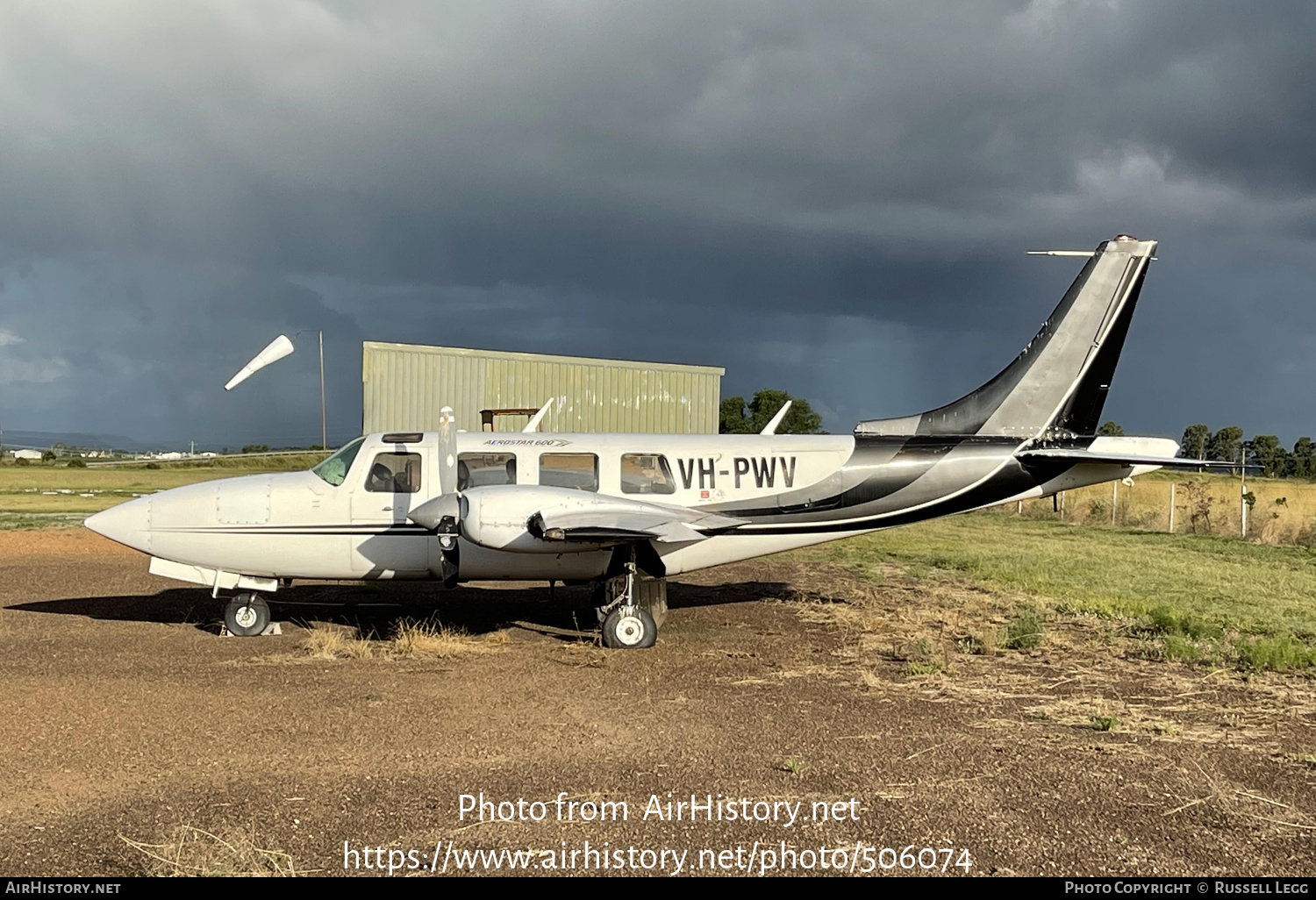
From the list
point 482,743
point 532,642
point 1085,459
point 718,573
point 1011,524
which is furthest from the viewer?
point 1011,524

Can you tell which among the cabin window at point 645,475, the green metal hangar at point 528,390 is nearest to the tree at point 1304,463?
the green metal hangar at point 528,390

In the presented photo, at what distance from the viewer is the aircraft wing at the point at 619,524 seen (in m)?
10.7

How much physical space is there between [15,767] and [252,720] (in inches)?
68.9

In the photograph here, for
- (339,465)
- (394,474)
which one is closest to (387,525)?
(394,474)

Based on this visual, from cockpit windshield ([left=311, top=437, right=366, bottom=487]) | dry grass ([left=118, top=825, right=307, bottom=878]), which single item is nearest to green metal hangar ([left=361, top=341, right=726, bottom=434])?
cockpit windshield ([left=311, top=437, right=366, bottom=487])

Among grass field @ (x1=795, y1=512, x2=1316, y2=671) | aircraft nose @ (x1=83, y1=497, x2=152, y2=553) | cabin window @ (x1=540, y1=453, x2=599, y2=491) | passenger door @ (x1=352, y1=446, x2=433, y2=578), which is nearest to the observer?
grass field @ (x1=795, y1=512, x2=1316, y2=671)

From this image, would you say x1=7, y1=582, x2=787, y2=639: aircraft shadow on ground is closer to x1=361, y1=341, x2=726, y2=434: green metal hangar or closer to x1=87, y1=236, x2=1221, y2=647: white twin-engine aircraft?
x1=87, y1=236, x2=1221, y2=647: white twin-engine aircraft

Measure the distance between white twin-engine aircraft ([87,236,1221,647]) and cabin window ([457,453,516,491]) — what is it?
0.02 metres

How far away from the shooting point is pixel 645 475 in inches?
500

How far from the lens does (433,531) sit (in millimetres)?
11258

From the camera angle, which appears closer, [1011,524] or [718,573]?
[718,573]

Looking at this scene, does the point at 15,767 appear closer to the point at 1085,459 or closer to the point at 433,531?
the point at 433,531

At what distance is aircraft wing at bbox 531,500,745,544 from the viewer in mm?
10727

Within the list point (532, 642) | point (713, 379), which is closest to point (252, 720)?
point (532, 642)
